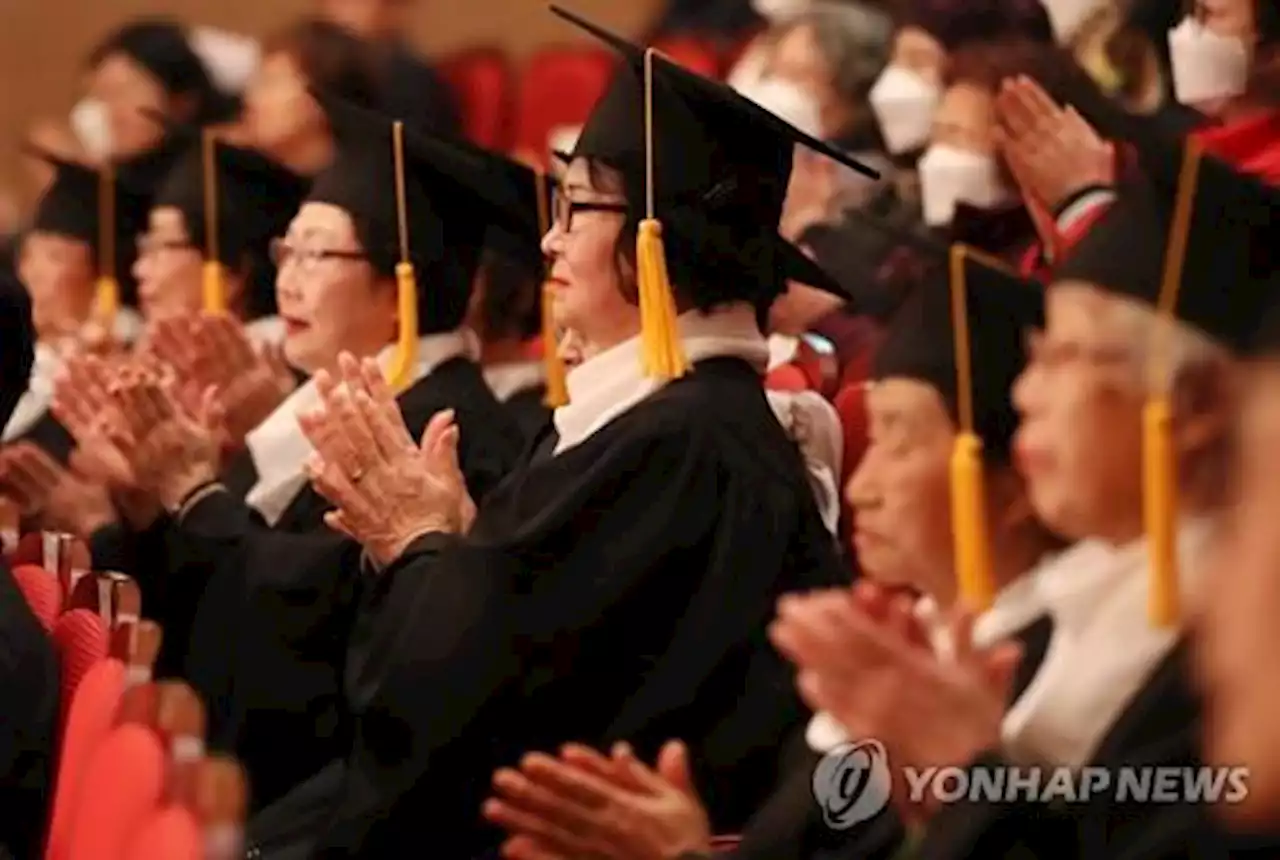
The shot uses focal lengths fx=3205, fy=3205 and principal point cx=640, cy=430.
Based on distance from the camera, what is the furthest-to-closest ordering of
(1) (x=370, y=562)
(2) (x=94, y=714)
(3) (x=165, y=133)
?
(3) (x=165, y=133) < (1) (x=370, y=562) < (2) (x=94, y=714)

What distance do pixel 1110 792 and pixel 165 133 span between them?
4.81 meters

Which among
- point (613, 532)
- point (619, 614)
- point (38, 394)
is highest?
point (38, 394)

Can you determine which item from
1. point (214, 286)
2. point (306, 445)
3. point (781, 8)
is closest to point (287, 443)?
point (306, 445)

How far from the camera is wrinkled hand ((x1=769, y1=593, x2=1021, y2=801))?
3.22 meters

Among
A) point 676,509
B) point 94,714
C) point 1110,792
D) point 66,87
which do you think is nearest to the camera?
point 1110,792

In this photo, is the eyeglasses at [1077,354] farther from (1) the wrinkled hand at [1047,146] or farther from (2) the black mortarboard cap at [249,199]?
(2) the black mortarboard cap at [249,199]

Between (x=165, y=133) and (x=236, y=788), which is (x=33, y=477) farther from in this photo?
(x=236, y=788)

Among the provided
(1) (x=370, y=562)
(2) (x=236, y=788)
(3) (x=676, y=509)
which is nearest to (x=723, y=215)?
(3) (x=676, y=509)

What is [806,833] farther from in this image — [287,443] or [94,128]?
[94,128]

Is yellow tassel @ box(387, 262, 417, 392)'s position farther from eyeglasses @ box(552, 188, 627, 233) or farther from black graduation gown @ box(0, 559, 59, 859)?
black graduation gown @ box(0, 559, 59, 859)

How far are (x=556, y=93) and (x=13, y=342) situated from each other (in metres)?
4.92

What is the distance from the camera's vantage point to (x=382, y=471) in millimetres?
4605

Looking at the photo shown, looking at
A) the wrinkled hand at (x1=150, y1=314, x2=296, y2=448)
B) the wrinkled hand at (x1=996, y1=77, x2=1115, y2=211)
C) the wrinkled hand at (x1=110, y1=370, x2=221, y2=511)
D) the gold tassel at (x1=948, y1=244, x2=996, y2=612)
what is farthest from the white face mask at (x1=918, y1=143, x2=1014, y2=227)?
the gold tassel at (x1=948, y1=244, x2=996, y2=612)

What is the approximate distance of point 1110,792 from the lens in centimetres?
319
